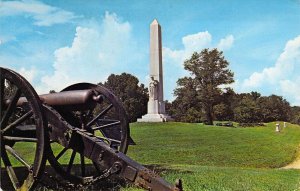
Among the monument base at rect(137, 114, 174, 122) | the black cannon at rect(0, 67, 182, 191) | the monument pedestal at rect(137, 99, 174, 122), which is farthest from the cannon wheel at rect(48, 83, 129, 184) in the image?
the monument pedestal at rect(137, 99, 174, 122)

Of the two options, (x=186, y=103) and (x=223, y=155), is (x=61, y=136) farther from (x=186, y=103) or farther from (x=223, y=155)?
(x=186, y=103)

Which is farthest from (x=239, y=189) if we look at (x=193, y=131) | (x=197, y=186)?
(x=193, y=131)

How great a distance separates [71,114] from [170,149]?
6.99m

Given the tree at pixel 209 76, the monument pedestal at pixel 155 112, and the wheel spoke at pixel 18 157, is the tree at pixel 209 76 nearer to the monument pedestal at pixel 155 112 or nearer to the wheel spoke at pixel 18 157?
the monument pedestal at pixel 155 112

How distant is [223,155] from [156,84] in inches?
511

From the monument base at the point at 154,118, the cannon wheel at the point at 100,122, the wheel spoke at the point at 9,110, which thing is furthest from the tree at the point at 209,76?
the wheel spoke at the point at 9,110

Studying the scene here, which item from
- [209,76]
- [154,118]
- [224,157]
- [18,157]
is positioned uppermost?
[209,76]

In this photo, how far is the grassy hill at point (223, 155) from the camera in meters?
7.04

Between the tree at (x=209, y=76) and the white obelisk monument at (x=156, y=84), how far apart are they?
180 centimetres

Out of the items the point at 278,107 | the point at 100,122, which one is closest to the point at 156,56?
the point at 278,107

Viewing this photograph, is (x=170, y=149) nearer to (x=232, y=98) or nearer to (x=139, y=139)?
(x=139, y=139)

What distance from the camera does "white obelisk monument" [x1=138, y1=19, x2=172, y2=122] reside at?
76.8 feet

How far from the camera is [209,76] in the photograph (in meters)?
29.4

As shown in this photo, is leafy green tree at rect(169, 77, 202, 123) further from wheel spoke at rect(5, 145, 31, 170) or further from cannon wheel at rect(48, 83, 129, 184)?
wheel spoke at rect(5, 145, 31, 170)
